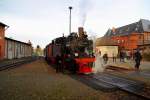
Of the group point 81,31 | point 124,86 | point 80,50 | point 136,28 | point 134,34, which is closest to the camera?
point 124,86

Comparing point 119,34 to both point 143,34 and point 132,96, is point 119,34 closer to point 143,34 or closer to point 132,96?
point 143,34

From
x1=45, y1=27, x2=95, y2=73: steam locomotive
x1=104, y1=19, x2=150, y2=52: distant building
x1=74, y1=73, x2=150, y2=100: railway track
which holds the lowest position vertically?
x1=74, y1=73, x2=150, y2=100: railway track

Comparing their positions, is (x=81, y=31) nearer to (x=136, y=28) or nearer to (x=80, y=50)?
(x=80, y=50)

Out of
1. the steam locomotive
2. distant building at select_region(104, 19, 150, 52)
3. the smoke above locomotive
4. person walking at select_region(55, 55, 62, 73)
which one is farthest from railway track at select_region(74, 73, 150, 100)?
distant building at select_region(104, 19, 150, 52)

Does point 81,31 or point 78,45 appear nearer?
point 78,45

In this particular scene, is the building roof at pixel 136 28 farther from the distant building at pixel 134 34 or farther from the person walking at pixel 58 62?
the person walking at pixel 58 62

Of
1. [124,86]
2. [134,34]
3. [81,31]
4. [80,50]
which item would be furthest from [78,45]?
[134,34]

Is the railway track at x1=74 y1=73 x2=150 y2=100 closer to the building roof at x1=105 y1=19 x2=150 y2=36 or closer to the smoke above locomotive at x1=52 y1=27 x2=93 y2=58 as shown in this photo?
the smoke above locomotive at x1=52 y1=27 x2=93 y2=58

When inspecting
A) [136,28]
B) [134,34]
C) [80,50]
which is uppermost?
[136,28]

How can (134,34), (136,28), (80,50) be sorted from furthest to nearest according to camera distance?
(136,28) < (134,34) < (80,50)

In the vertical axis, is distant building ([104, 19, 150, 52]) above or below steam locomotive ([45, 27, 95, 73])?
above

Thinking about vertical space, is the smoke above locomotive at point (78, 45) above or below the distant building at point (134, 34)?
below

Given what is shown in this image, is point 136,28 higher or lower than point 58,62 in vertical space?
higher

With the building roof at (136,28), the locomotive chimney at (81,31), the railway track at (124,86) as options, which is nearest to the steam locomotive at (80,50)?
the locomotive chimney at (81,31)
